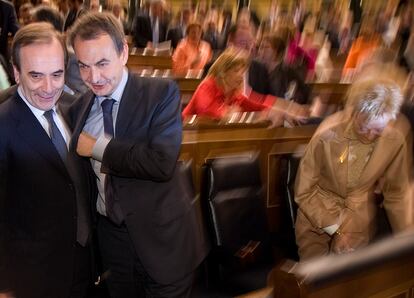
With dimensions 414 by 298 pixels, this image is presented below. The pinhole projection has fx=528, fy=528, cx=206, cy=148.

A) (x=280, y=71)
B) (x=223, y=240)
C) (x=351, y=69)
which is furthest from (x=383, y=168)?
(x=351, y=69)

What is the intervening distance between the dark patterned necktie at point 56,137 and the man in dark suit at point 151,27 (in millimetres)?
6651

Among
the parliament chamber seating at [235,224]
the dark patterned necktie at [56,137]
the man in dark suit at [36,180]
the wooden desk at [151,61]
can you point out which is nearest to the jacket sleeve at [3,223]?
the man in dark suit at [36,180]

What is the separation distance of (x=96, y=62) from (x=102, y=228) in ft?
2.01

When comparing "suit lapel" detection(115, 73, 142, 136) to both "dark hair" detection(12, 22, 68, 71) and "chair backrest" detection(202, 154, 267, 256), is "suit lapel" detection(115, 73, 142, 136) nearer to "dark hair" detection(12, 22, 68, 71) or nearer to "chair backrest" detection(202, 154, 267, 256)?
"dark hair" detection(12, 22, 68, 71)

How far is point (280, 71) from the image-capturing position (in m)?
4.55

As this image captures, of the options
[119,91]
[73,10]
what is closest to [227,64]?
[119,91]

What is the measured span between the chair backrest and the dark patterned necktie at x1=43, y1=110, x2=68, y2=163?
0.96 m

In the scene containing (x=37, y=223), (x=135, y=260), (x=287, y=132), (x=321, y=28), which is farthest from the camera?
(x=321, y=28)

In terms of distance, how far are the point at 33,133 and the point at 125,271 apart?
63cm

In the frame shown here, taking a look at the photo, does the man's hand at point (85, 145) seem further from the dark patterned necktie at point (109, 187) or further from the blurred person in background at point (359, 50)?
the blurred person in background at point (359, 50)

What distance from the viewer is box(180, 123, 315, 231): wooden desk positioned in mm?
3010

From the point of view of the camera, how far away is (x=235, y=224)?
263 cm

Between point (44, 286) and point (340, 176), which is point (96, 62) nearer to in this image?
point (44, 286)

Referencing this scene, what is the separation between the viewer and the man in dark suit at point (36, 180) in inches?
61.7
